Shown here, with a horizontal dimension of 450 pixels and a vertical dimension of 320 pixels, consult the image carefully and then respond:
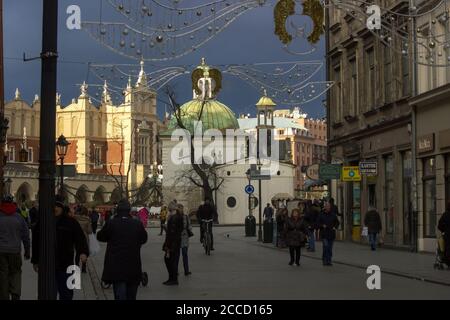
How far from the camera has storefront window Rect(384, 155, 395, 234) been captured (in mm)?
35625

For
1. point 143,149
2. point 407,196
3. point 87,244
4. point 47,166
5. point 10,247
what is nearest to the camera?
point 47,166

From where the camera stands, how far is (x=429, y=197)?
31.6 meters

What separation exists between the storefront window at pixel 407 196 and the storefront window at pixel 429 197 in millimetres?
1090

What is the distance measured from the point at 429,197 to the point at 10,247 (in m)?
19.8

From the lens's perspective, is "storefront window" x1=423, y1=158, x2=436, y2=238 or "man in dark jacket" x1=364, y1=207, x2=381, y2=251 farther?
"man in dark jacket" x1=364, y1=207, x2=381, y2=251

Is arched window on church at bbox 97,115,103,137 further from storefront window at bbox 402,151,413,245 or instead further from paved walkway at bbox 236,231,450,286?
storefront window at bbox 402,151,413,245

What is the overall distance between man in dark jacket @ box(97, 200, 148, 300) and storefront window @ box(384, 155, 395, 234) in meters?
24.1

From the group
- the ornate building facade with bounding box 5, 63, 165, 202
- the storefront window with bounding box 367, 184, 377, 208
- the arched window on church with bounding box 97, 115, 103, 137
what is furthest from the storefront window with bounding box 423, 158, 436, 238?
the arched window on church with bounding box 97, 115, 103, 137

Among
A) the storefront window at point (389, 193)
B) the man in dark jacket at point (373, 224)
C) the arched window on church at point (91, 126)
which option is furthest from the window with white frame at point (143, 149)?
the man in dark jacket at point (373, 224)

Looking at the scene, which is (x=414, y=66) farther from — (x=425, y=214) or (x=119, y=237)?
(x=119, y=237)

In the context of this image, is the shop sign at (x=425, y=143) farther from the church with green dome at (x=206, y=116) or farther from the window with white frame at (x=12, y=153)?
the window with white frame at (x=12, y=153)

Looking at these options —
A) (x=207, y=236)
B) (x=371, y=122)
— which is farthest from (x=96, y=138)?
(x=207, y=236)

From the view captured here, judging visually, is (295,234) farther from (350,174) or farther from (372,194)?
(372,194)
